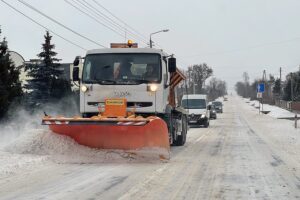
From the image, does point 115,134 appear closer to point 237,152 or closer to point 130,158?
point 130,158

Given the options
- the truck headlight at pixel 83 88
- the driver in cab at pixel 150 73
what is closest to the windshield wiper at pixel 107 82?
the truck headlight at pixel 83 88

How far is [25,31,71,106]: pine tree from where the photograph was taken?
33.9 m

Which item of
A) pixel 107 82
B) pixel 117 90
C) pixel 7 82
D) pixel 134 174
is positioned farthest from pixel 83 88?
pixel 7 82

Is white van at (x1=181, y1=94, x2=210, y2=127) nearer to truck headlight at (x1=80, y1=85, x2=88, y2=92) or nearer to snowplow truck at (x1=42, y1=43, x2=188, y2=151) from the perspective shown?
snowplow truck at (x1=42, y1=43, x2=188, y2=151)

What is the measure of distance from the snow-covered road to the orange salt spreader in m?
0.25

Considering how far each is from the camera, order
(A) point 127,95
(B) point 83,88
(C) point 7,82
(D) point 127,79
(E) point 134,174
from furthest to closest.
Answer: (C) point 7,82
(B) point 83,88
(D) point 127,79
(A) point 127,95
(E) point 134,174

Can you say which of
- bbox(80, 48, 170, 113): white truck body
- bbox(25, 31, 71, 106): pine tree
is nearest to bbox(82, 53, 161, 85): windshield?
bbox(80, 48, 170, 113): white truck body

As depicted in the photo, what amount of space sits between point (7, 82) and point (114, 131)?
1021 centimetres

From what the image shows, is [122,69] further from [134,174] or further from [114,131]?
[134,174]

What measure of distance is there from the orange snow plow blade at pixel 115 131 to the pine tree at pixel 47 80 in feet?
71.4

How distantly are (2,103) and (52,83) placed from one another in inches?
604

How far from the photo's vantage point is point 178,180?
914cm

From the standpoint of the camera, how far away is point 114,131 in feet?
38.7

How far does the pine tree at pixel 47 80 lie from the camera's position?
33.9 meters
